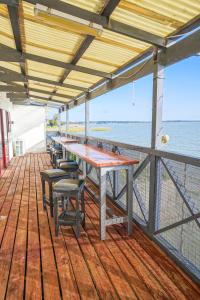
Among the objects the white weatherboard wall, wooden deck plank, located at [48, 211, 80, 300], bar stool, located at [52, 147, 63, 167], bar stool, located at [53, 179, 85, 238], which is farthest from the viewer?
the white weatherboard wall

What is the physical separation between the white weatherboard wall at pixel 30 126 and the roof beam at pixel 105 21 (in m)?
9.88

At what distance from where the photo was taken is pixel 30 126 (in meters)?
11.9

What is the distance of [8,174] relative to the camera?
654 centimetres

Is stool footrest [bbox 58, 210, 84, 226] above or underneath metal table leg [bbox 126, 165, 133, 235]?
underneath

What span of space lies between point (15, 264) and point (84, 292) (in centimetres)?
84

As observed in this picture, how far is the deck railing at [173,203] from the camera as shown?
215 cm

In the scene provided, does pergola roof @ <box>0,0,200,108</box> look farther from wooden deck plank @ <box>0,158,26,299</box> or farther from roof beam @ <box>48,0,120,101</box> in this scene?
wooden deck plank @ <box>0,158,26,299</box>

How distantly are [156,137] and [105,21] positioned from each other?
1.39m

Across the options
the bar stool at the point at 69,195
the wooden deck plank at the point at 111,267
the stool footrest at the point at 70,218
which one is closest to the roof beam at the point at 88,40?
the bar stool at the point at 69,195

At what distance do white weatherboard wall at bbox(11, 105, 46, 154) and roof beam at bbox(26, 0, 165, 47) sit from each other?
9.88 m

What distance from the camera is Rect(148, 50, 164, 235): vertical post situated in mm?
2615

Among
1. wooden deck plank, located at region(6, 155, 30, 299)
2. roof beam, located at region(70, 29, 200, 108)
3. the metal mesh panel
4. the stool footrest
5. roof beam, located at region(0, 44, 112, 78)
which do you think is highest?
roof beam, located at region(0, 44, 112, 78)

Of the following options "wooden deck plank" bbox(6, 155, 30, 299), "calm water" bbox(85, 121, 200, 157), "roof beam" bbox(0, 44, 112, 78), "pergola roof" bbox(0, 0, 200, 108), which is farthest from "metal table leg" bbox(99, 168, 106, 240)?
"roof beam" bbox(0, 44, 112, 78)

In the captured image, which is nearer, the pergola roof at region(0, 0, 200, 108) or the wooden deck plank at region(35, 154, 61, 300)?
the wooden deck plank at region(35, 154, 61, 300)
